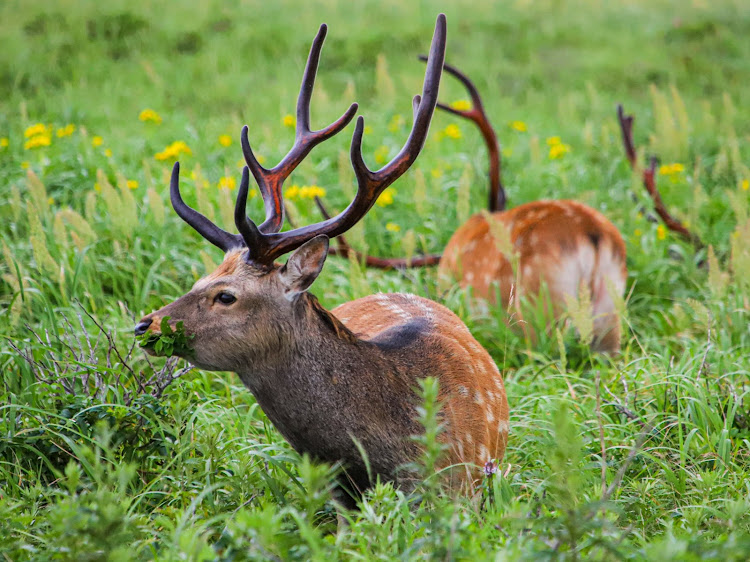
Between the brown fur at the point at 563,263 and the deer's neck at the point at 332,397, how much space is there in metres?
1.81

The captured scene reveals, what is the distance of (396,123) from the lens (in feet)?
25.9

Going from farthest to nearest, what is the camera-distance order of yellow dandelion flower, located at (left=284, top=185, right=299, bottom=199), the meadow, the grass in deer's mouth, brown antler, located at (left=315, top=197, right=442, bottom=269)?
yellow dandelion flower, located at (left=284, top=185, right=299, bottom=199) < brown antler, located at (left=315, top=197, right=442, bottom=269) < the grass in deer's mouth < the meadow

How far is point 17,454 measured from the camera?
10.5 feet

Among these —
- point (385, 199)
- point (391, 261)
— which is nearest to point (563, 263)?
point (391, 261)

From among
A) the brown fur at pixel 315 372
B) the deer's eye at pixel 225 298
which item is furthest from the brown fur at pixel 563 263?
the deer's eye at pixel 225 298

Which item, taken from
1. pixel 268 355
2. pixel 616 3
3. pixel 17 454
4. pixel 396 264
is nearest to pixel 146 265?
pixel 396 264

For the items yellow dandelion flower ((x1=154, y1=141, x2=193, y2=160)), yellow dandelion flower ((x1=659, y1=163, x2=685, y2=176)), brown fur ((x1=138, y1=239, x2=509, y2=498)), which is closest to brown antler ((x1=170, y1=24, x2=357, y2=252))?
brown fur ((x1=138, y1=239, x2=509, y2=498))

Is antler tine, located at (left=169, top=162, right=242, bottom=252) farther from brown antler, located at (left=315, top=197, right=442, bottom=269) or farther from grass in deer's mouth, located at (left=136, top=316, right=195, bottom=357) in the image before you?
brown antler, located at (left=315, top=197, right=442, bottom=269)

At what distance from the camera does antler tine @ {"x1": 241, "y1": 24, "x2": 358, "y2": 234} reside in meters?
3.27

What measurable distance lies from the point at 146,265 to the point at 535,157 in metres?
3.13

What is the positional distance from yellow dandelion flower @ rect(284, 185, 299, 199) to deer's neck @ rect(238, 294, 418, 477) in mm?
2964

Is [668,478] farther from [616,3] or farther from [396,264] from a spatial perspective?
[616,3]

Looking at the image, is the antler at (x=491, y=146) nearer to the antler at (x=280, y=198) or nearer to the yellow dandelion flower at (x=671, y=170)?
the yellow dandelion flower at (x=671, y=170)

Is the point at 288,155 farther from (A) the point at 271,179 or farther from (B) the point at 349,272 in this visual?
(B) the point at 349,272
